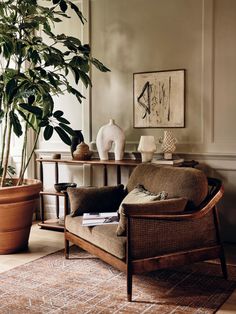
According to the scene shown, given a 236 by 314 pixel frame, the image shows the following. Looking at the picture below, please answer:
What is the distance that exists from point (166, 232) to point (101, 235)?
46 cm

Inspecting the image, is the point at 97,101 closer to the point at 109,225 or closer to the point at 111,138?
the point at 111,138

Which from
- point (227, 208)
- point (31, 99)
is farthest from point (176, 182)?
point (31, 99)

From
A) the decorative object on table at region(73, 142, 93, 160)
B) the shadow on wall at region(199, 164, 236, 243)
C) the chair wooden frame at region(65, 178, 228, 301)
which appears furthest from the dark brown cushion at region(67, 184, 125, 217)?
the shadow on wall at region(199, 164, 236, 243)

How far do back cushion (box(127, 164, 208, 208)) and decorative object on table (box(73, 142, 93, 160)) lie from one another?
3.29 ft

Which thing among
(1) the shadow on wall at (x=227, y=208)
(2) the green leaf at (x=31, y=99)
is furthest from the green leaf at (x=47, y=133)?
(1) the shadow on wall at (x=227, y=208)

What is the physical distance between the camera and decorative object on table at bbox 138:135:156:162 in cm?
412

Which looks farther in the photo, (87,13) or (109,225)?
(87,13)

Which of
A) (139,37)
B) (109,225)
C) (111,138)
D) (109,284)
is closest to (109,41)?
(139,37)

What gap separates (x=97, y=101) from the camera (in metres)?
4.73

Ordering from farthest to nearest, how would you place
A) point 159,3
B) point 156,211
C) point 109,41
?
point 109,41 → point 159,3 → point 156,211

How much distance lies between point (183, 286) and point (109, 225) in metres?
0.65

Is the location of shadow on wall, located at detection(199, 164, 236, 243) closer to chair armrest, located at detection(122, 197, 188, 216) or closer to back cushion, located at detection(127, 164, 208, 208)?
back cushion, located at detection(127, 164, 208, 208)

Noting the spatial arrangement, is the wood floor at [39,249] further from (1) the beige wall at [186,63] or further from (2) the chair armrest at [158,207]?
(2) the chair armrest at [158,207]

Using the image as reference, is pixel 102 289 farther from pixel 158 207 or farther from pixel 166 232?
pixel 158 207
